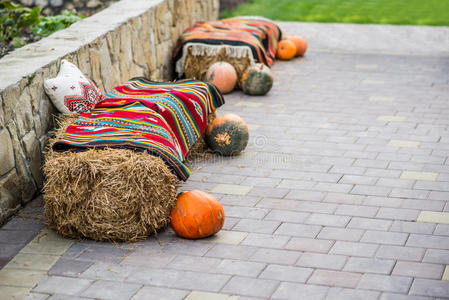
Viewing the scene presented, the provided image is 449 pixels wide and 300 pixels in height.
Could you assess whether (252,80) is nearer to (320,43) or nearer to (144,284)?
(320,43)

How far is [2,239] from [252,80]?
158 inches

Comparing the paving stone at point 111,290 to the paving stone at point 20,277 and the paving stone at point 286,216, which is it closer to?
the paving stone at point 20,277

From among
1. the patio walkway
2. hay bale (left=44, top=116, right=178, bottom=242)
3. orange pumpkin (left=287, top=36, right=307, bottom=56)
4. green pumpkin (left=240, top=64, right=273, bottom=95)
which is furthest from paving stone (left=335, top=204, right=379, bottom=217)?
orange pumpkin (left=287, top=36, right=307, bottom=56)

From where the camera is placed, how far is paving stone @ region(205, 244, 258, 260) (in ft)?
13.4

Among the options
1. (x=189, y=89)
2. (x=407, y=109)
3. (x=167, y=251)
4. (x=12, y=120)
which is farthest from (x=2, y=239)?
(x=407, y=109)

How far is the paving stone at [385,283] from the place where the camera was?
3.67 m

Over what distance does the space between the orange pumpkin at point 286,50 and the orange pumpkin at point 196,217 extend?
531cm

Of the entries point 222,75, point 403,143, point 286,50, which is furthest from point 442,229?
point 286,50

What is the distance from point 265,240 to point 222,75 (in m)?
3.68

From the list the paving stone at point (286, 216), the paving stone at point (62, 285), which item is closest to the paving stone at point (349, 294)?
the paving stone at point (286, 216)

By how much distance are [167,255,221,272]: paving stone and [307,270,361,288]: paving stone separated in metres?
0.61

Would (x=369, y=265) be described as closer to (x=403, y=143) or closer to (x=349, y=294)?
(x=349, y=294)

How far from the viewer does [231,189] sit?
16.9 ft

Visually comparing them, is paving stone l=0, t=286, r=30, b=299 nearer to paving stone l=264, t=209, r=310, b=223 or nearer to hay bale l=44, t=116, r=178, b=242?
hay bale l=44, t=116, r=178, b=242
